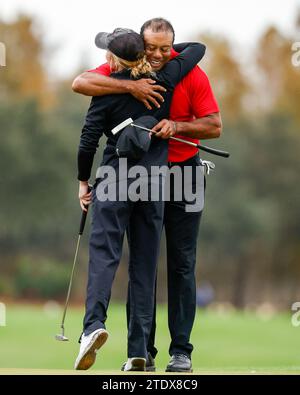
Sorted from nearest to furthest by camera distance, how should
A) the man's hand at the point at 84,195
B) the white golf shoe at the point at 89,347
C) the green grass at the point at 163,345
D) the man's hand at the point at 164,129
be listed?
the white golf shoe at the point at 89,347 → the man's hand at the point at 164,129 → the man's hand at the point at 84,195 → the green grass at the point at 163,345

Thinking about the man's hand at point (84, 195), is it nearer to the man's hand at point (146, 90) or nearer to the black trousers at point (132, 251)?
the black trousers at point (132, 251)

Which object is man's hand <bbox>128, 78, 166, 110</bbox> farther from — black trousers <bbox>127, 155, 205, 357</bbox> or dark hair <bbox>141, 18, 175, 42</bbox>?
black trousers <bbox>127, 155, 205, 357</bbox>

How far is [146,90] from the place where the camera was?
21.5 feet

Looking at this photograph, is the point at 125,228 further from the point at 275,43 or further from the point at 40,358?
the point at 275,43

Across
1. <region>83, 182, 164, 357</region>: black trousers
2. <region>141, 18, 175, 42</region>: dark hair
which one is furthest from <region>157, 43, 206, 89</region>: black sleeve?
<region>83, 182, 164, 357</region>: black trousers

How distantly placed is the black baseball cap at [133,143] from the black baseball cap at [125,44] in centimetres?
43

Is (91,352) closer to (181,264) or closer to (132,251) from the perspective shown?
(132,251)

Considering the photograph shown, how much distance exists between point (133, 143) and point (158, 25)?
29.7 inches

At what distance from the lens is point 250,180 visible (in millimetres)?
41531

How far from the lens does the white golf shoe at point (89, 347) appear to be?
627 cm

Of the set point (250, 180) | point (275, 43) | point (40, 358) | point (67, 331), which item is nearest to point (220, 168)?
point (250, 180)

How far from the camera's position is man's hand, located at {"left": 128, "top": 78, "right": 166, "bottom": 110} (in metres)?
6.56

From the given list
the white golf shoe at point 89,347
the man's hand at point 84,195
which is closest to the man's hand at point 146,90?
the man's hand at point 84,195

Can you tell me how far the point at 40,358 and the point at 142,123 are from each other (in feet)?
26.2
